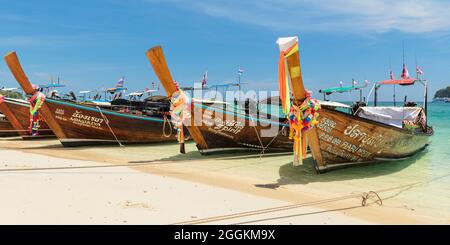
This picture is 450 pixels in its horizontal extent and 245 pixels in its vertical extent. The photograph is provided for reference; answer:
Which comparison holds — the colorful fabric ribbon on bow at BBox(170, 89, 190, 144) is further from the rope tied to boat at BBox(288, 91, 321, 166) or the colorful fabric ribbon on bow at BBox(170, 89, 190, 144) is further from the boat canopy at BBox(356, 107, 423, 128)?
the boat canopy at BBox(356, 107, 423, 128)

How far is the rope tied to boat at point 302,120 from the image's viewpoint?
652 centimetres

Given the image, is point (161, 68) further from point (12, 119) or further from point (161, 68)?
point (12, 119)

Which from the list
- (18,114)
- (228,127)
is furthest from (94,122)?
(228,127)

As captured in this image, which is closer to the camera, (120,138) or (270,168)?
(270,168)

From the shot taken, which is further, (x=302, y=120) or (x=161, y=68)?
(x=161, y=68)

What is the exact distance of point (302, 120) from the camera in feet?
21.5

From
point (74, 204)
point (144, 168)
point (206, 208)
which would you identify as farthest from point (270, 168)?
point (74, 204)

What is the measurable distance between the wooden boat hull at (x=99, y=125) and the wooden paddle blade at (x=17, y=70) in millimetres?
677

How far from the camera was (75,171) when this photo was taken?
6691 mm

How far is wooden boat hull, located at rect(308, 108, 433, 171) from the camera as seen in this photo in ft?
23.2

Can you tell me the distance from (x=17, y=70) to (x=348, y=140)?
29.6 ft

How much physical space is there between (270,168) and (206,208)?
4.04m
